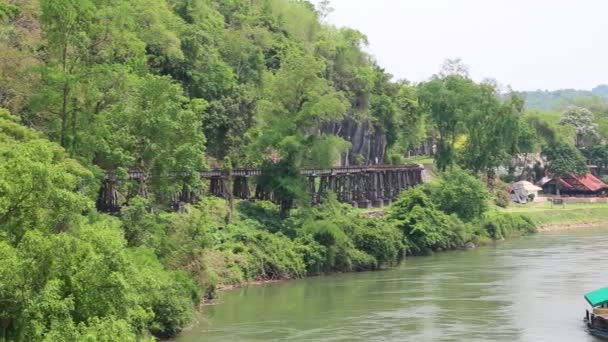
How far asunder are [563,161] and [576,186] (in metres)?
3.34

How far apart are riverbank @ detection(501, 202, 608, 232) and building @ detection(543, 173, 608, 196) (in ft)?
36.1

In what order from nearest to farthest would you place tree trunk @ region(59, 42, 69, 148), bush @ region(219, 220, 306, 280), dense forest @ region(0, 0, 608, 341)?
1. dense forest @ region(0, 0, 608, 341)
2. tree trunk @ region(59, 42, 69, 148)
3. bush @ region(219, 220, 306, 280)

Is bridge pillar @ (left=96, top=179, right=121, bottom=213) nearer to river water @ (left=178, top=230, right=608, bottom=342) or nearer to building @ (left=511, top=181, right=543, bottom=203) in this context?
river water @ (left=178, top=230, right=608, bottom=342)

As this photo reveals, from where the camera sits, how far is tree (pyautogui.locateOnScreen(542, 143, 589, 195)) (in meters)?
119

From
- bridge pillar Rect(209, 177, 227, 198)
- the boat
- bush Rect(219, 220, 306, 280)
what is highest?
bridge pillar Rect(209, 177, 227, 198)

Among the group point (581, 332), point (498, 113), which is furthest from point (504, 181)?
point (581, 332)

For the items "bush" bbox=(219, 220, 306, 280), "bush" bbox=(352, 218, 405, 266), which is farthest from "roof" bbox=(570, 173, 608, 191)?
"bush" bbox=(219, 220, 306, 280)

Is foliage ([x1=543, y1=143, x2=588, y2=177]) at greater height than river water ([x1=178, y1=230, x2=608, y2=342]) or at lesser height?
greater

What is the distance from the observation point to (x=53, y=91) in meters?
48.4

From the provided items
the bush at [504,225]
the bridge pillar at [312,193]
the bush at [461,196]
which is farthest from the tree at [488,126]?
the bridge pillar at [312,193]

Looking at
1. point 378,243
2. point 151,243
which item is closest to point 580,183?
point 378,243

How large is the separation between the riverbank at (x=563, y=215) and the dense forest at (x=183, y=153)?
3649mm

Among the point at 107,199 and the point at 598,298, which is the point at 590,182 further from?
the point at 598,298

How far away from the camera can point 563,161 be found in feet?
393
